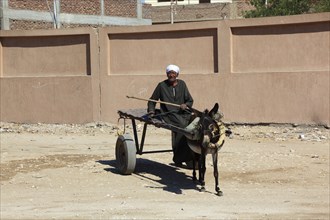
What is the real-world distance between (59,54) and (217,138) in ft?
29.0

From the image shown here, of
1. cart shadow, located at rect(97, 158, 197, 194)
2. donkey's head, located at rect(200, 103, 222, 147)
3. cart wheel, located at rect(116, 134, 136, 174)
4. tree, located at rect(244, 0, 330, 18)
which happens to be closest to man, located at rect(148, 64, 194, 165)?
cart shadow, located at rect(97, 158, 197, 194)

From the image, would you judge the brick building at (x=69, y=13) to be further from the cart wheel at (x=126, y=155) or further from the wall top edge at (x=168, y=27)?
the cart wheel at (x=126, y=155)

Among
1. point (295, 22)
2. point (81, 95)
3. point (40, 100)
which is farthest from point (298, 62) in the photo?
point (40, 100)

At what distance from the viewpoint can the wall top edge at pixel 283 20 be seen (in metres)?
14.8

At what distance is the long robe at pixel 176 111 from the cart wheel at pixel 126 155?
74 centimetres

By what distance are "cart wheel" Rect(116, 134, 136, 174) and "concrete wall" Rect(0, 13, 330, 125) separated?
4.96 metres

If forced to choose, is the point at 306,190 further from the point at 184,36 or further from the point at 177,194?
the point at 184,36

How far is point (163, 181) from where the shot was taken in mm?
10773

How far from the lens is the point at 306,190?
10.1m

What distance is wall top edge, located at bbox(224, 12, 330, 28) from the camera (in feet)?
48.7

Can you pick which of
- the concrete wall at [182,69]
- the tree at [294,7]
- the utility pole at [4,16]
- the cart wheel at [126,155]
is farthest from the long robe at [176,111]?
the tree at [294,7]

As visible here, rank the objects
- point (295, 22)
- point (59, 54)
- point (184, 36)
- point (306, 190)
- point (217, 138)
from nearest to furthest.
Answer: point (217, 138) → point (306, 190) → point (295, 22) → point (184, 36) → point (59, 54)

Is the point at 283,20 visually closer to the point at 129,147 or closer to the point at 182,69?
the point at 182,69

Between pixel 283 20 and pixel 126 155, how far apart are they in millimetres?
5813
